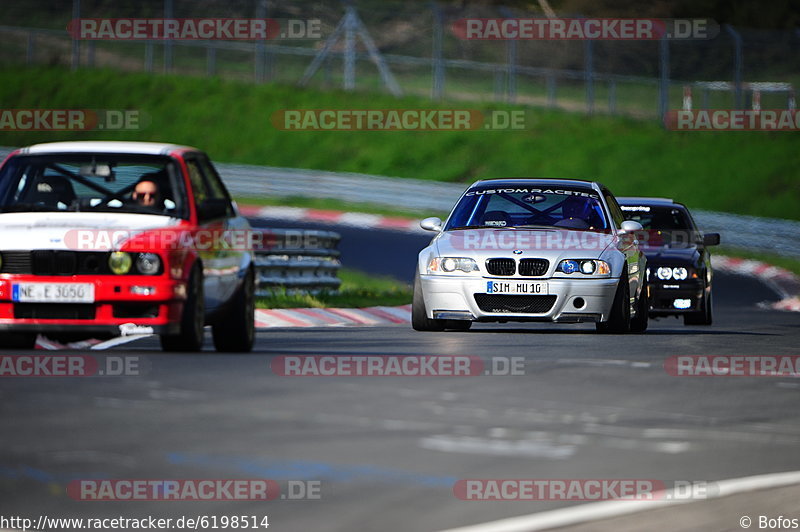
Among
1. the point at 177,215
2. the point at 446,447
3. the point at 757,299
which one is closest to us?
the point at 446,447

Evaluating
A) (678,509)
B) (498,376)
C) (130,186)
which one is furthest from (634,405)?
(130,186)

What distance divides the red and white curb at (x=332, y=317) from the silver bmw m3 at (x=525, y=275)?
266cm

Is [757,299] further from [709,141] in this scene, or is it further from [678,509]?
[678,509]

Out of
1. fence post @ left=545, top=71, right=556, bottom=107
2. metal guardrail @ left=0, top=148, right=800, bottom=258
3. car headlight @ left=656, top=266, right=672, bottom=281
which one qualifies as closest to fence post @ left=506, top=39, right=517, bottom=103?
fence post @ left=545, top=71, right=556, bottom=107

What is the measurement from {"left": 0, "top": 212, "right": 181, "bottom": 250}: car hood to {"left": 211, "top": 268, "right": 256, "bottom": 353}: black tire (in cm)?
81

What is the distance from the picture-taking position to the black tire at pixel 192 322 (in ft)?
36.8

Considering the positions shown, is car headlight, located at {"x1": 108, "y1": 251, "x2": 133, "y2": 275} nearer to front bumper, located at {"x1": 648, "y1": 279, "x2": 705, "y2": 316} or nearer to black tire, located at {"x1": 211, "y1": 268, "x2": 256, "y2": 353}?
black tire, located at {"x1": 211, "y1": 268, "x2": 256, "y2": 353}

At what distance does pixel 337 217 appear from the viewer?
34688 mm

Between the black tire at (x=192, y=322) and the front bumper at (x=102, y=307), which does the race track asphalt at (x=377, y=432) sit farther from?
the front bumper at (x=102, y=307)

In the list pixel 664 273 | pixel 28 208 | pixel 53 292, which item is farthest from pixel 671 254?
pixel 53 292

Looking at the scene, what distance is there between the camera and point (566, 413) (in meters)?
8.88

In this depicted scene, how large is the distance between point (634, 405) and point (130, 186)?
14.7 feet

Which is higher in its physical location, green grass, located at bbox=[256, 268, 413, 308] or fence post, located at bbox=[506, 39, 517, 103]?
fence post, located at bbox=[506, 39, 517, 103]

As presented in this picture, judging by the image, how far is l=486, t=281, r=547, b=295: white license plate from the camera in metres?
14.2
